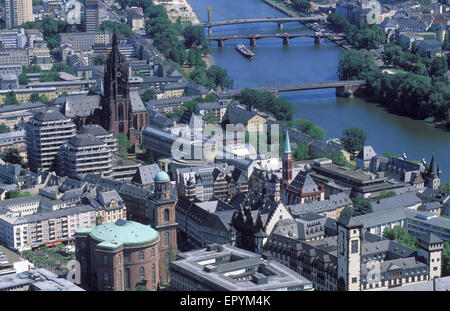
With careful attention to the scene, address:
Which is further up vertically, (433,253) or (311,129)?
(311,129)

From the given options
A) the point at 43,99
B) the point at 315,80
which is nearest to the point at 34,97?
the point at 43,99

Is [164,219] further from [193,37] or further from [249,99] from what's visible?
[193,37]

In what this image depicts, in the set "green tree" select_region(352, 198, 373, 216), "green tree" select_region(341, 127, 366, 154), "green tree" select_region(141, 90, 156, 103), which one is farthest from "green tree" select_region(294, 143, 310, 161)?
"green tree" select_region(141, 90, 156, 103)

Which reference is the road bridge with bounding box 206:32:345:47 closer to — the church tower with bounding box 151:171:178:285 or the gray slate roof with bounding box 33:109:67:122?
the gray slate roof with bounding box 33:109:67:122

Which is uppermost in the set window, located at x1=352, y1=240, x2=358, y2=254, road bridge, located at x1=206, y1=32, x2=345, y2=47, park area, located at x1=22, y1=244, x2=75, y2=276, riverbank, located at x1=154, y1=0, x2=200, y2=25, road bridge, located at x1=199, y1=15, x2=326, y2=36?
riverbank, located at x1=154, y1=0, x2=200, y2=25

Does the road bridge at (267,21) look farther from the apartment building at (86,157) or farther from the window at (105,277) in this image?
the window at (105,277)
